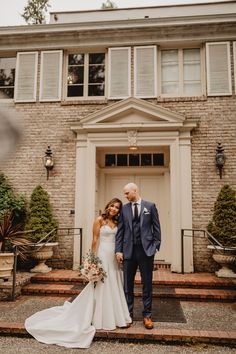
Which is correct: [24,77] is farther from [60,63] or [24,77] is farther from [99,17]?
[99,17]

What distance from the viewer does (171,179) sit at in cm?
783

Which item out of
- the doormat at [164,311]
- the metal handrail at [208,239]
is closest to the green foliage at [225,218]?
the metal handrail at [208,239]

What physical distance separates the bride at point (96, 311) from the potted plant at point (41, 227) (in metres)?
2.62

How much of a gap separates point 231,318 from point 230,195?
2.80 metres

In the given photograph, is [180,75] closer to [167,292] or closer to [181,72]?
[181,72]

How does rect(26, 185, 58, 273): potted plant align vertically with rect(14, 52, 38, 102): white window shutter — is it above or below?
below

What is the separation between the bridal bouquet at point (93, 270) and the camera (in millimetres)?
4395

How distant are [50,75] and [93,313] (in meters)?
6.39

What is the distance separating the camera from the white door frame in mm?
7625

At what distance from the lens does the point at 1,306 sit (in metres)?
5.59

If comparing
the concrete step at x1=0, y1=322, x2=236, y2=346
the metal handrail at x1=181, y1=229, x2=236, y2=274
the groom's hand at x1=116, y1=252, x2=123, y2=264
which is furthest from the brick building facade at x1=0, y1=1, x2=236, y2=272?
the groom's hand at x1=116, y1=252, x2=123, y2=264

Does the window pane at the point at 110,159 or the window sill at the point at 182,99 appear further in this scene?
the window pane at the point at 110,159

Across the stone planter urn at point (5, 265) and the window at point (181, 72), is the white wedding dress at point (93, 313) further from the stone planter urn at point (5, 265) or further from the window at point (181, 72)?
the window at point (181, 72)

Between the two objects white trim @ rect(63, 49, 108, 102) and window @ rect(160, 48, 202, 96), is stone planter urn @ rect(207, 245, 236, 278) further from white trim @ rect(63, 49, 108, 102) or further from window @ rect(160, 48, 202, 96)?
white trim @ rect(63, 49, 108, 102)
